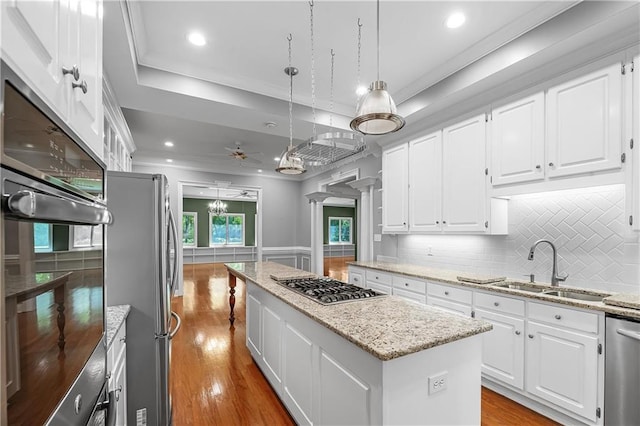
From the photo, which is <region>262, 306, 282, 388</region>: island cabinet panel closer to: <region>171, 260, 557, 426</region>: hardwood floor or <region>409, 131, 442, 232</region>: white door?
<region>171, 260, 557, 426</region>: hardwood floor

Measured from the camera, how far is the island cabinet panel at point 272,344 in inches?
93.7

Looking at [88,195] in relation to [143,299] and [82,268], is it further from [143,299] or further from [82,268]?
[143,299]

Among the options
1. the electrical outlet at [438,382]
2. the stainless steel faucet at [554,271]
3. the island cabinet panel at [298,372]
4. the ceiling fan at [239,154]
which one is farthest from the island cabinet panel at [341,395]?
the ceiling fan at [239,154]

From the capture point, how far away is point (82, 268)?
3.03ft

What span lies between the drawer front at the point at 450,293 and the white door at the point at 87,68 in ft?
9.46

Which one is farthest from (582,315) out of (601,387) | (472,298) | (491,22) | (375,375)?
(491,22)

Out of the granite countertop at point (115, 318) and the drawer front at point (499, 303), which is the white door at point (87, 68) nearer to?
the granite countertop at point (115, 318)

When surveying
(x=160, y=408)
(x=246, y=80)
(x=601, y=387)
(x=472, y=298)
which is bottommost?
(x=160, y=408)

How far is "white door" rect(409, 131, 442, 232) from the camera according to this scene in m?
3.49

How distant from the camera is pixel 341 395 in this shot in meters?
1.50

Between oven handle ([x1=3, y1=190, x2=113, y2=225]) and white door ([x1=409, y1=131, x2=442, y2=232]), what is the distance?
3.30 m

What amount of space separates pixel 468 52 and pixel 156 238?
2995 mm

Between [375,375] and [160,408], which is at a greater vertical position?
[375,375]

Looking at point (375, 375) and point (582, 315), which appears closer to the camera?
point (375, 375)
